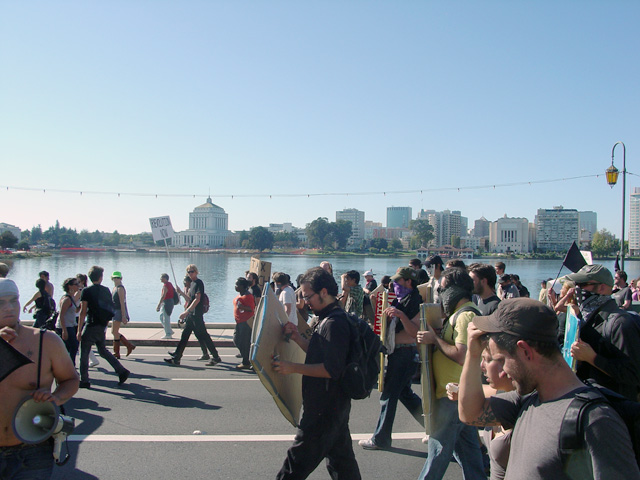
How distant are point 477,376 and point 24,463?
8.06ft

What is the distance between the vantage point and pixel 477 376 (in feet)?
7.48

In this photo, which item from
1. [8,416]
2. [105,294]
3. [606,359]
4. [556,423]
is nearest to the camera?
[556,423]

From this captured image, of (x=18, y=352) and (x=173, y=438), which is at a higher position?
(x=18, y=352)

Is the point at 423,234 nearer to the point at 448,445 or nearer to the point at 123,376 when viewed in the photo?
the point at 123,376

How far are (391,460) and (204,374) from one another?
4.47m

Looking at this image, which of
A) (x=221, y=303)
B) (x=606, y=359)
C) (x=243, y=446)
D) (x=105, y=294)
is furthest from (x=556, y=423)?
(x=221, y=303)

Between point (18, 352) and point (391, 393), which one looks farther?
point (391, 393)

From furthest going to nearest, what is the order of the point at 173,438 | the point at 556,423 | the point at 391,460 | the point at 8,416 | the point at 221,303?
the point at 221,303 → the point at 173,438 → the point at 391,460 → the point at 8,416 → the point at 556,423

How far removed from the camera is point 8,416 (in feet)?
9.24

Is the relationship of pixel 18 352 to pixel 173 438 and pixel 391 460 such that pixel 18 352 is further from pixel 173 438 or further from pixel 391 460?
pixel 391 460

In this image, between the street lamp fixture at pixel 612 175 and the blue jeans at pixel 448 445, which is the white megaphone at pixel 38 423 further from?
the street lamp fixture at pixel 612 175

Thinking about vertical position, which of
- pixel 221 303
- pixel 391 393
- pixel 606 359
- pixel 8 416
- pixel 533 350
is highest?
pixel 533 350

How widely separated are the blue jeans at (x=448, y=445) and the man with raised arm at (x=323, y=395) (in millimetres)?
550

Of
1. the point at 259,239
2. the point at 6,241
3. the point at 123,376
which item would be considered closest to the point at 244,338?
the point at 123,376
